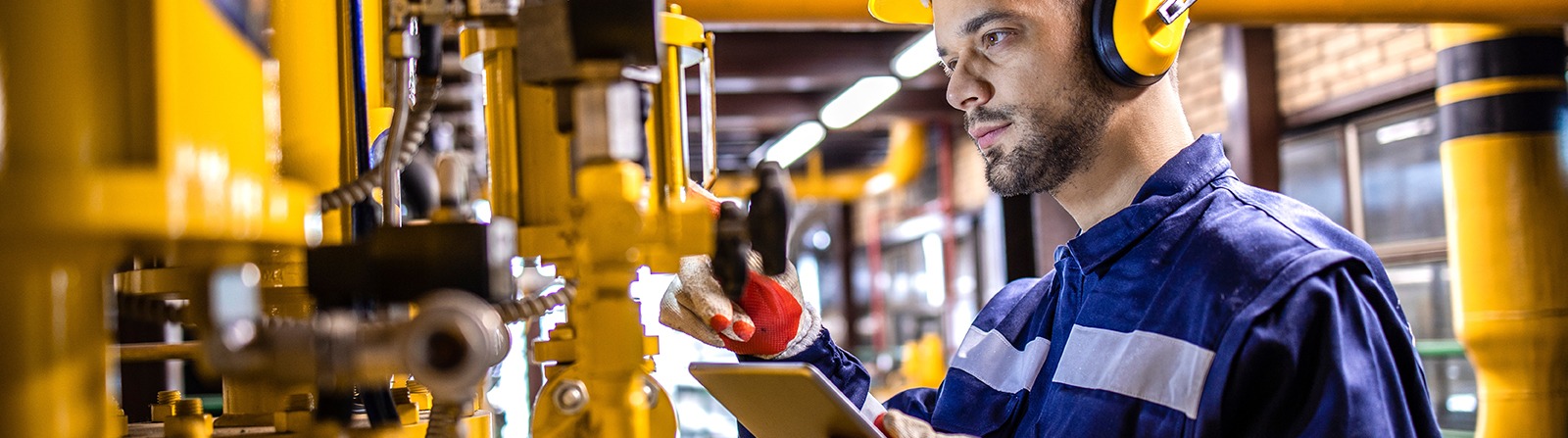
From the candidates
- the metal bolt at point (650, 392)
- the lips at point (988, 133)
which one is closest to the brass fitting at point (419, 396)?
the metal bolt at point (650, 392)

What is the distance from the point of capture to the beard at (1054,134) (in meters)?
1.60

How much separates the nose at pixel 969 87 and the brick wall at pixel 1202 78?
4.39 metres

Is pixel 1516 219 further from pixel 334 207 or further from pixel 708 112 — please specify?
pixel 334 207

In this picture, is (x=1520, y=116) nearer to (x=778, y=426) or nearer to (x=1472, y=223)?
(x=1472, y=223)

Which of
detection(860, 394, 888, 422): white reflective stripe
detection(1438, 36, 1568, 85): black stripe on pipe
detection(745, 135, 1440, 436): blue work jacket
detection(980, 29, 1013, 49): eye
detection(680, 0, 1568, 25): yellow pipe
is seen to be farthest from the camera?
detection(1438, 36, 1568, 85): black stripe on pipe

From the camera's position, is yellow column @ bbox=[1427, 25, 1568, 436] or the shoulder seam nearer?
the shoulder seam

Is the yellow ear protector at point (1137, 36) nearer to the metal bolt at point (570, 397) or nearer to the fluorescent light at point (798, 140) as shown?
the metal bolt at point (570, 397)

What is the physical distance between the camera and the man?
4.27 feet

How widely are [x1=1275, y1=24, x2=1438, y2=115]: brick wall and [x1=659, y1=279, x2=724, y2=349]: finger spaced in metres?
3.81

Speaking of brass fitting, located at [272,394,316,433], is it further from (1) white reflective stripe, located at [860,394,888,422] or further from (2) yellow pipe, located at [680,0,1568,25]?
(2) yellow pipe, located at [680,0,1568,25]

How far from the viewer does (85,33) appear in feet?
1.73

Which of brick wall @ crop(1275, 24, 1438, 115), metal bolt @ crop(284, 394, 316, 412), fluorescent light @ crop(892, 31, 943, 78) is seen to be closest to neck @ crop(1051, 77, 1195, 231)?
metal bolt @ crop(284, 394, 316, 412)

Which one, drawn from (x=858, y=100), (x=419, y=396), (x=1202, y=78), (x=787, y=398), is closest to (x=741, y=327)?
(x=787, y=398)

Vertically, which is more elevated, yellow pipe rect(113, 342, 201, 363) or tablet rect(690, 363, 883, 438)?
yellow pipe rect(113, 342, 201, 363)
